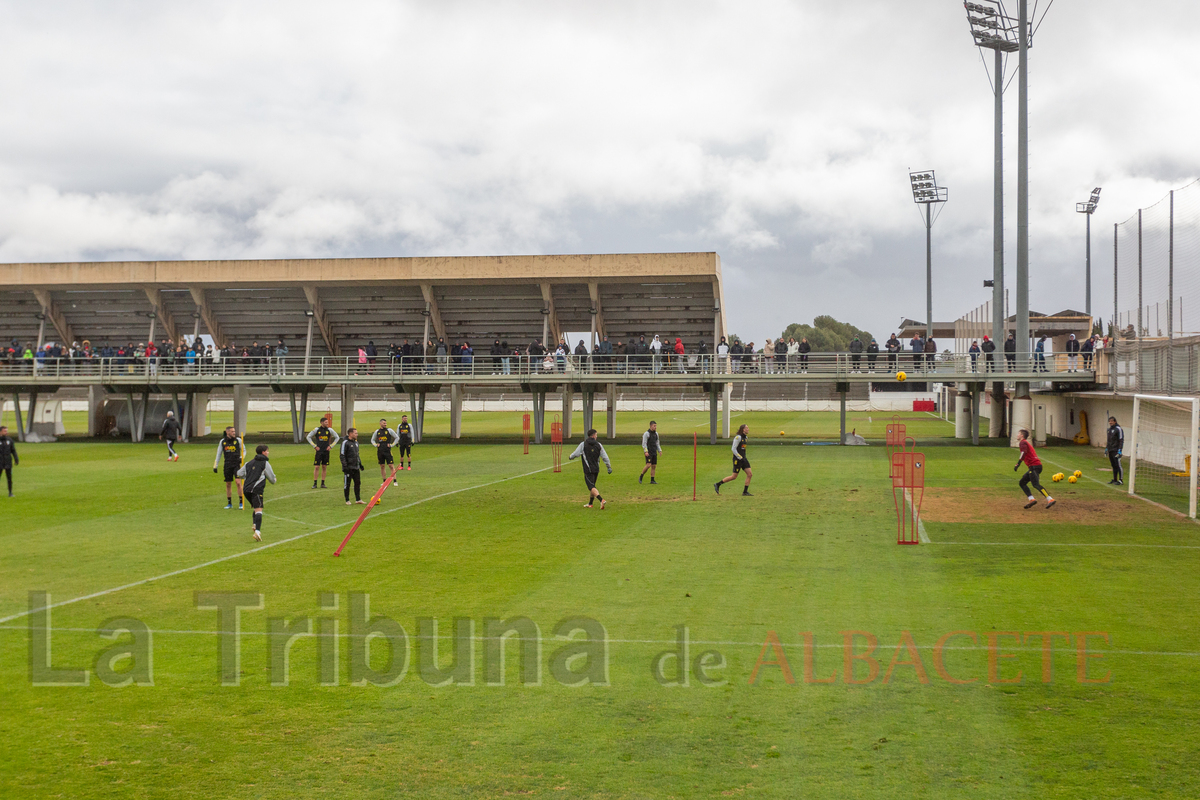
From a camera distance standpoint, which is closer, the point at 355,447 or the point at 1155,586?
the point at 1155,586

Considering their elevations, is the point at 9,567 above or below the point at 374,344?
below

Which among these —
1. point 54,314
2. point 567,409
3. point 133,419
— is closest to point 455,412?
point 567,409

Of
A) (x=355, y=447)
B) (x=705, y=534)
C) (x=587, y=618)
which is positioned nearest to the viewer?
(x=587, y=618)

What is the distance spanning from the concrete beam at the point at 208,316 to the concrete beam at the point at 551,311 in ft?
61.6

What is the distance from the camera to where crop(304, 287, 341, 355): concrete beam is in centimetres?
5197

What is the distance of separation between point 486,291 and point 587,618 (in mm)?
41756

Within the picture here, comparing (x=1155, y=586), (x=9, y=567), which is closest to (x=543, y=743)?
(x=1155, y=586)

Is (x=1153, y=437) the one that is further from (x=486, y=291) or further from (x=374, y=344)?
(x=374, y=344)

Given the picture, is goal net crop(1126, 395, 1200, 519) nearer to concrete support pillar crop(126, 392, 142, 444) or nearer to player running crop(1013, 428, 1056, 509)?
player running crop(1013, 428, 1056, 509)

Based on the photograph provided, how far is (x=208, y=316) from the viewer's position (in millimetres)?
54000

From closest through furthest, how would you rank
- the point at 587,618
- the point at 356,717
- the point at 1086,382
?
the point at 356,717 → the point at 587,618 → the point at 1086,382

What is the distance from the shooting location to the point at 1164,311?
29.0 m

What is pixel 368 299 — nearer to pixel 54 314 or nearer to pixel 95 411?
pixel 95 411

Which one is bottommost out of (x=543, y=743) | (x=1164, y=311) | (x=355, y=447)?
(x=543, y=743)
